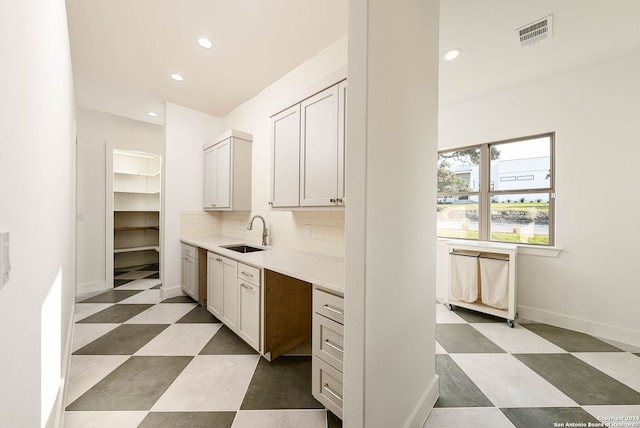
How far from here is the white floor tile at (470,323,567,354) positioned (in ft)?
7.27

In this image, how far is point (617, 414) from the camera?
151 centimetres

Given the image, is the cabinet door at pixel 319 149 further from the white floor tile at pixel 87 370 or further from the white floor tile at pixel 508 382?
the white floor tile at pixel 87 370

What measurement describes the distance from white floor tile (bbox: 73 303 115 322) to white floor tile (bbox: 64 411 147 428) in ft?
6.03

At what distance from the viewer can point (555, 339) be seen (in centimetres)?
241

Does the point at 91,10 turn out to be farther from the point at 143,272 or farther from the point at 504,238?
the point at 504,238

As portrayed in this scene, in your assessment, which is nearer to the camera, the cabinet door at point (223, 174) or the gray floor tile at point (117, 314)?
the gray floor tile at point (117, 314)

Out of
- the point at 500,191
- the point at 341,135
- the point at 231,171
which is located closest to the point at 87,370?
the point at 231,171

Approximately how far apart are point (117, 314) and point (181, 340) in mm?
1244

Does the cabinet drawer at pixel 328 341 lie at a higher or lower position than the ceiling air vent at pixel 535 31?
lower

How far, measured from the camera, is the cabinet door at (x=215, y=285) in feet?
8.38

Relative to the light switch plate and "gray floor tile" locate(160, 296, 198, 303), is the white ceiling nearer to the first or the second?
the light switch plate

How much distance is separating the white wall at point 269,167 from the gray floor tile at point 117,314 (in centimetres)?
147

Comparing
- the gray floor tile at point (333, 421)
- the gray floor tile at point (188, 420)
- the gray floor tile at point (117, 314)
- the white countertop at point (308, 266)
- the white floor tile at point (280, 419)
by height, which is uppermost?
the white countertop at point (308, 266)

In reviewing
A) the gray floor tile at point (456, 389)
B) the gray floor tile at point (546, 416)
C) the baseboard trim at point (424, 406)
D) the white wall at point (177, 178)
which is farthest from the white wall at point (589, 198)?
the white wall at point (177, 178)
